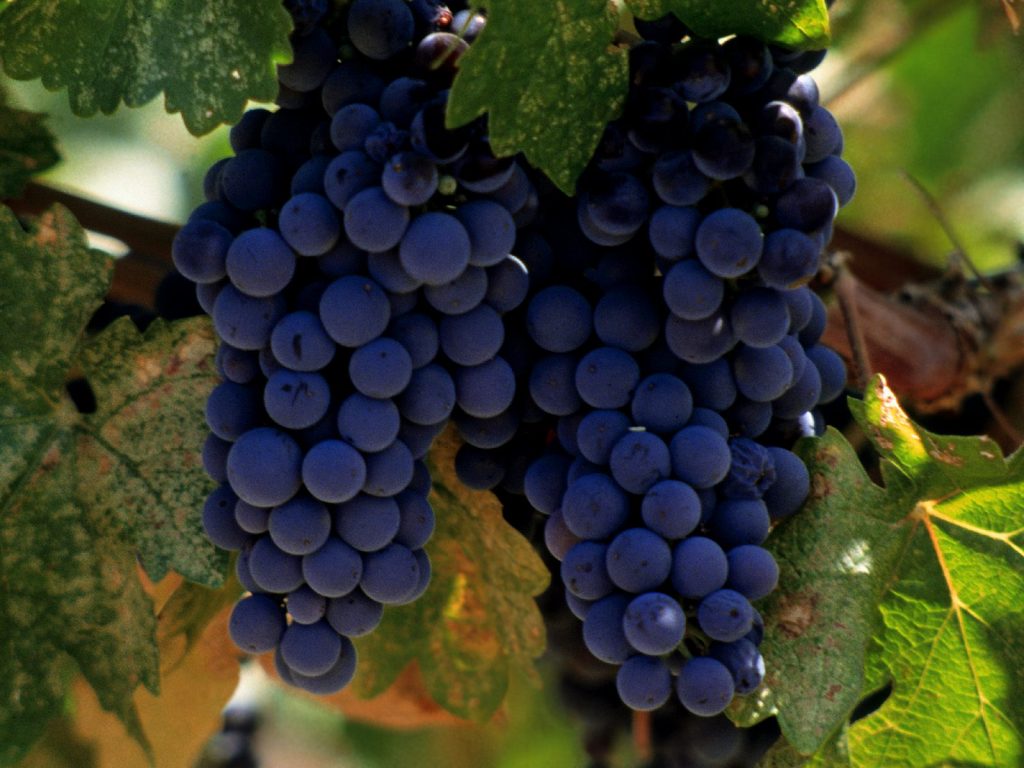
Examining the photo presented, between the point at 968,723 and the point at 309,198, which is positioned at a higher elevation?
the point at 309,198

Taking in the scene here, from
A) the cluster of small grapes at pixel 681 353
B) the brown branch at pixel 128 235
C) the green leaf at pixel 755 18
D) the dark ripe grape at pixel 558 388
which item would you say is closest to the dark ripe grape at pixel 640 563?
the cluster of small grapes at pixel 681 353

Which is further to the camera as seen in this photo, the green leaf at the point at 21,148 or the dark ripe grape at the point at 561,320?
the green leaf at the point at 21,148

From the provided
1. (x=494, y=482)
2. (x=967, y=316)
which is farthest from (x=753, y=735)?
(x=967, y=316)

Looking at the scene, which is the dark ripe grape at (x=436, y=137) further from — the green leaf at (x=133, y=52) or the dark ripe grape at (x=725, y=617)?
the dark ripe grape at (x=725, y=617)

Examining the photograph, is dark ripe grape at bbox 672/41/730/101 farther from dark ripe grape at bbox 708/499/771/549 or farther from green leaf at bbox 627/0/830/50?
dark ripe grape at bbox 708/499/771/549

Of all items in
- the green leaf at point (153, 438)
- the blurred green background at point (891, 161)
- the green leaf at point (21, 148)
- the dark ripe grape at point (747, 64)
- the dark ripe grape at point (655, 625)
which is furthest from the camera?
the blurred green background at point (891, 161)

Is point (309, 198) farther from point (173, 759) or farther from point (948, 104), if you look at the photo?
point (948, 104)

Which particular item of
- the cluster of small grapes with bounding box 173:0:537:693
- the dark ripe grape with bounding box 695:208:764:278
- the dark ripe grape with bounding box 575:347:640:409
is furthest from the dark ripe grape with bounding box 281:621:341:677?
the dark ripe grape with bounding box 695:208:764:278
